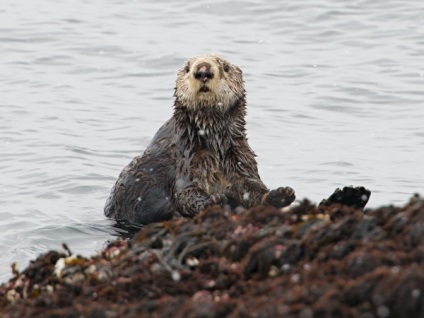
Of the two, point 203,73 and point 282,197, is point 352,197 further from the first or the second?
point 203,73

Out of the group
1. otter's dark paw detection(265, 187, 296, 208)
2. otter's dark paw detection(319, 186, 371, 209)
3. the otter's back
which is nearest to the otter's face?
the otter's back

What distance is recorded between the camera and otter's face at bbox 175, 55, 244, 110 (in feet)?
23.1

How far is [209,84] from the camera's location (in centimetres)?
709

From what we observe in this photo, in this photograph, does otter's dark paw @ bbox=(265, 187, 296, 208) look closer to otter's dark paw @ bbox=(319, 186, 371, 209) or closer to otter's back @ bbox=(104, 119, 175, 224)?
otter's dark paw @ bbox=(319, 186, 371, 209)

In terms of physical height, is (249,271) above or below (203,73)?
below

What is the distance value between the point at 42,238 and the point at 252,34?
8.44 metres

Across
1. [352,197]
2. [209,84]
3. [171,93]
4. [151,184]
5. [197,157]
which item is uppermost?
[209,84]

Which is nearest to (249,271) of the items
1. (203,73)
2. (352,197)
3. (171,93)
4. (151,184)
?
(352,197)

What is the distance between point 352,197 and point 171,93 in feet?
25.1

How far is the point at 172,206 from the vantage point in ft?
24.5

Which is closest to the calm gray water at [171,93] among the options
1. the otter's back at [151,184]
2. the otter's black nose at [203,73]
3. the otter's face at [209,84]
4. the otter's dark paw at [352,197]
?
the otter's back at [151,184]

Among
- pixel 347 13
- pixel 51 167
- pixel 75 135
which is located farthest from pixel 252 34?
pixel 51 167

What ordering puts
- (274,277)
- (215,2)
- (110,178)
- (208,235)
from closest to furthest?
(274,277)
(208,235)
(110,178)
(215,2)

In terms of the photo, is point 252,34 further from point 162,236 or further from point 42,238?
point 162,236
